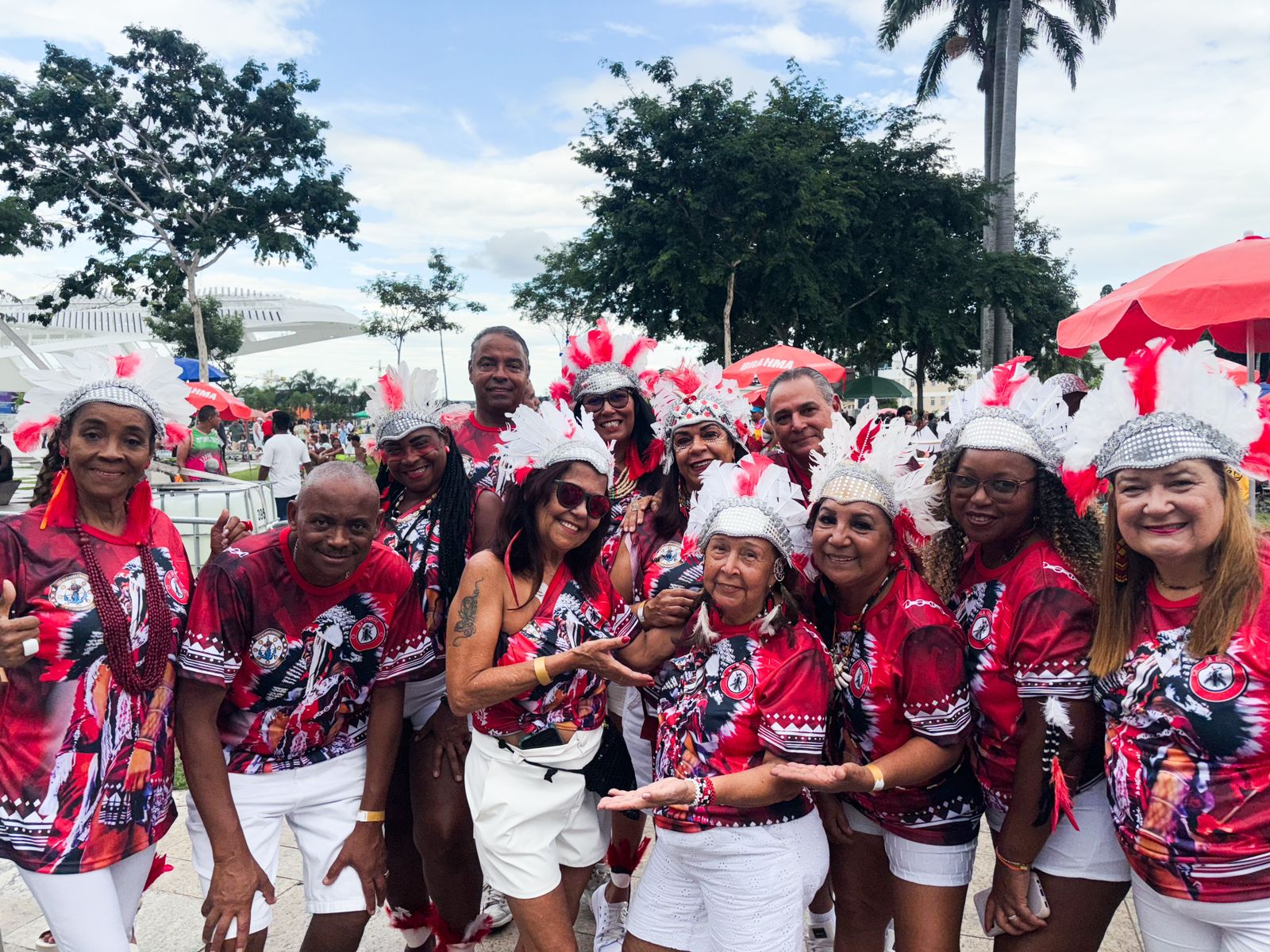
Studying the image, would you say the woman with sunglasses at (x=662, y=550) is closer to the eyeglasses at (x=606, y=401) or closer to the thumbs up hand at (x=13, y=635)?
the eyeglasses at (x=606, y=401)

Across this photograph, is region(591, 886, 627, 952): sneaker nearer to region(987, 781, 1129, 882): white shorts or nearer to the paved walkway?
the paved walkway

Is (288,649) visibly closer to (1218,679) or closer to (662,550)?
(662,550)

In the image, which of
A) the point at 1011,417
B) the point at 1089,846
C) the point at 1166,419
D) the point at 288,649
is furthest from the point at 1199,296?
the point at 288,649

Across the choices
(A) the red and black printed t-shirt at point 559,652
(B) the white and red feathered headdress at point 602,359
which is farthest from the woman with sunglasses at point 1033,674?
(B) the white and red feathered headdress at point 602,359

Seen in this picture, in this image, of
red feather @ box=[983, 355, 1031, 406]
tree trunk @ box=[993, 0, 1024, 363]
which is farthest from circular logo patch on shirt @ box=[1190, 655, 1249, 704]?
tree trunk @ box=[993, 0, 1024, 363]

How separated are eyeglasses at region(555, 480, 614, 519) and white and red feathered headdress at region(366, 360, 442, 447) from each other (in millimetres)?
877

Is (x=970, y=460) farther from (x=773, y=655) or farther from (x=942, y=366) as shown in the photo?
(x=942, y=366)

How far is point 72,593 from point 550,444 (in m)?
1.44

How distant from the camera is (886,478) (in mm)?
2607

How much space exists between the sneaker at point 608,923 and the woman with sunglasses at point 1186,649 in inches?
74.8

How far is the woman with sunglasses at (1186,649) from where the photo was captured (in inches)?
78.2

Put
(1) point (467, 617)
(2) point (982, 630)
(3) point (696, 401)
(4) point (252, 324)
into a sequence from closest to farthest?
(2) point (982, 630) < (1) point (467, 617) < (3) point (696, 401) < (4) point (252, 324)

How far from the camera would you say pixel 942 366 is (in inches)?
1130

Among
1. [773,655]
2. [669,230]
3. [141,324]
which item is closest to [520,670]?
[773,655]
